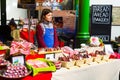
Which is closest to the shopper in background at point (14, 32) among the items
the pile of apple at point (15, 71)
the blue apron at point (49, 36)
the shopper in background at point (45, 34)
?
the shopper in background at point (45, 34)

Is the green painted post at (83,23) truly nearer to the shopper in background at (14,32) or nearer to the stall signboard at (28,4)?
the shopper in background at (14,32)

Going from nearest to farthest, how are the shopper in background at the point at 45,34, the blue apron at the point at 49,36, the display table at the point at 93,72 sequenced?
the display table at the point at 93,72 → the shopper in background at the point at 45,34 → the blue apron at the point at 49,36

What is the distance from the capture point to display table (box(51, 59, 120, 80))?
13.4ft

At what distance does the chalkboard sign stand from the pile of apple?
14.7 ft

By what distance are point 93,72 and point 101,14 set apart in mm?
3488

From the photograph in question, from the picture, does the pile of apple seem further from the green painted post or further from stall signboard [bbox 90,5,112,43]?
stall signboard [bbox 90,5,112,43]

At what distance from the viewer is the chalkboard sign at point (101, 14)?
7873mm

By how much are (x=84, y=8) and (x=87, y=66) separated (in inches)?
121

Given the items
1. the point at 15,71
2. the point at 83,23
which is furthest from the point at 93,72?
the point at 83,23

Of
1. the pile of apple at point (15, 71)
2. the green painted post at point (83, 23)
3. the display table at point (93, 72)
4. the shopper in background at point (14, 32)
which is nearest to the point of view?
the pile of apple at point (15, 71)

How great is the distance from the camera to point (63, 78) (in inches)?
159

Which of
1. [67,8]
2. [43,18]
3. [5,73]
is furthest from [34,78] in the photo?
[67,8]

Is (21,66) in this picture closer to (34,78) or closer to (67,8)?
(34,78)

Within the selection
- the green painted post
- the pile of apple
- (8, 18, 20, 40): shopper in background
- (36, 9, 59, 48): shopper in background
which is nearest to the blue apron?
(36, 9, 59, 48): shopper in background
